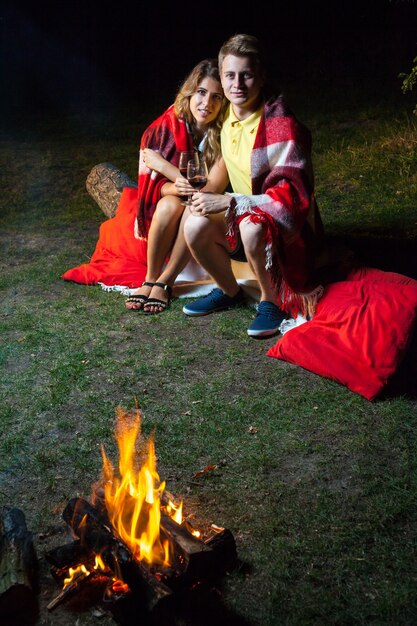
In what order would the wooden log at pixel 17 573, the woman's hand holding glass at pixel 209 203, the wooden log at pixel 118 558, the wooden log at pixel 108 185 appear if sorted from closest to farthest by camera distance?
the wooden log at pixel 118 558 → the wooden log at pixel 17 573 → the woman's hand holding glass at pixel 209 203 → the wooden log at pixel 108 185

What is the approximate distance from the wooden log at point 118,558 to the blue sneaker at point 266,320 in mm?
2119

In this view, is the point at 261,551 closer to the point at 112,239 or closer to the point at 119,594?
the point at 119,594

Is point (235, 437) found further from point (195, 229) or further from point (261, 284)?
point (195, 229)

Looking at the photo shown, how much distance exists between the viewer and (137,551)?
99.0 inches

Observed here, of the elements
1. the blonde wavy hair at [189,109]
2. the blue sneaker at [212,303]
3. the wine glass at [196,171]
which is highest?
the blonde wavy hair at [189,109]

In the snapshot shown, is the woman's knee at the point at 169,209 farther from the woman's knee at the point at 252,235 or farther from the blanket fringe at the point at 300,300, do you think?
the blanket fringe at the point at 300,300

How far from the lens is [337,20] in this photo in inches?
639

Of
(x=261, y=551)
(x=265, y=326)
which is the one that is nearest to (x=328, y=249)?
(x=265, y=326)

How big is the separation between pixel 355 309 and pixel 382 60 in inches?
405

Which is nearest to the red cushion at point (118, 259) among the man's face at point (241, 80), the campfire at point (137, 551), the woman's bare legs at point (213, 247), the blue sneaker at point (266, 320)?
the woman's bare legs at point (213, 247)

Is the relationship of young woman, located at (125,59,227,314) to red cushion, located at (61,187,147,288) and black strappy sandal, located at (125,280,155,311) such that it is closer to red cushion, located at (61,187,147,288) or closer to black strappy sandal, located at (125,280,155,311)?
black strappy sandal, located at (125,280,155,311)

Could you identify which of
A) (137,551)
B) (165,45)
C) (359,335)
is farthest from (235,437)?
(165,45)

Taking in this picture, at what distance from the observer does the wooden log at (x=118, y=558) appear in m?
2.30

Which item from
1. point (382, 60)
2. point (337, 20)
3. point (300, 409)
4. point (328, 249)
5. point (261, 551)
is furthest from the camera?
point (337, 20)
